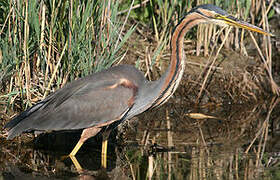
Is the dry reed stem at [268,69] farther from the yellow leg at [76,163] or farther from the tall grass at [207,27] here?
the yellow leg at [76,163]

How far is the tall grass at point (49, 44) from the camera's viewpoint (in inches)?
198

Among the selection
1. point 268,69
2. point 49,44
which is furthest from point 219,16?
point 268,69

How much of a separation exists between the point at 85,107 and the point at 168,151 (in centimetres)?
95

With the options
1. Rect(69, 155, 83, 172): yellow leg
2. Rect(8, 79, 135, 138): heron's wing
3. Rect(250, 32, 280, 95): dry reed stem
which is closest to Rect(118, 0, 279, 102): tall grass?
Rect(250, 32, 280, 95): dry reed stem

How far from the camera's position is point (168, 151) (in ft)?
17.1

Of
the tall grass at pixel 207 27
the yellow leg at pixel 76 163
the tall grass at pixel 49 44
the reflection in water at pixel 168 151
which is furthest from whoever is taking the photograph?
the tall grass at pixel 207 27

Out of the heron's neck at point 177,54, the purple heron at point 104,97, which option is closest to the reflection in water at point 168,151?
the purple heron at point 104,97

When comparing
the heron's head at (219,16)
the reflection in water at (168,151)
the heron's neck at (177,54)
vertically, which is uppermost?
the heron's head at (219,16)

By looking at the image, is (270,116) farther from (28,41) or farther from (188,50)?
(28,41)

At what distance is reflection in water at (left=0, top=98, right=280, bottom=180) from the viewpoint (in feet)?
15.2

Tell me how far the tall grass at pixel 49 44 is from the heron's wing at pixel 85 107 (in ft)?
1.18

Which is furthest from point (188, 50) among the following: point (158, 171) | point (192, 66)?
point (158, 171)

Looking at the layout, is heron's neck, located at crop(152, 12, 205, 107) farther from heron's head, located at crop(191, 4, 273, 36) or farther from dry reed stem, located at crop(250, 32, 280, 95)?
dry reed stem, located at crop(250, 32, 280, 95)

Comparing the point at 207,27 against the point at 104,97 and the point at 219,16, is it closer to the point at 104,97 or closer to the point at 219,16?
the point at 219,16
